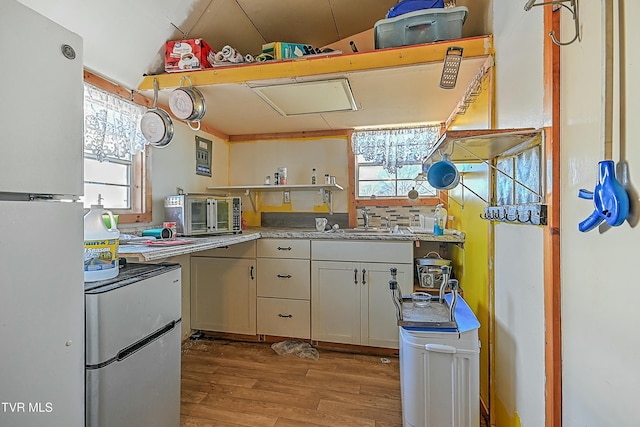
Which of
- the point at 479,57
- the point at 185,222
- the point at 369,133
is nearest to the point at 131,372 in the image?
the point at 185,222

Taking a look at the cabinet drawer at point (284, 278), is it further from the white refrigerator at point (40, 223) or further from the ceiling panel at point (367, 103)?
the white refrigerator at point (40, 223)

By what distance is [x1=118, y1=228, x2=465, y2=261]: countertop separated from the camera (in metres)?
1.45

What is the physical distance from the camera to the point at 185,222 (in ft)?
7.11

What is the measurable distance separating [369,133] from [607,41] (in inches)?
89.4

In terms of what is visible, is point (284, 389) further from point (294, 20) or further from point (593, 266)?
point (294, 20)

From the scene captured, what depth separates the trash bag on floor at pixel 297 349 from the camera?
2362 mm

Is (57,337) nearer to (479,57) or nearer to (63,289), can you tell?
(63,289)

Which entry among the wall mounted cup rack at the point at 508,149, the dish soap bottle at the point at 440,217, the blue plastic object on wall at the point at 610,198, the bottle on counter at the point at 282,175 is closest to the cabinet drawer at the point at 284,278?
the bottle on counter at the point at 282,175

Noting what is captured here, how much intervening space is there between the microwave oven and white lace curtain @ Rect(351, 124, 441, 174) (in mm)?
1373

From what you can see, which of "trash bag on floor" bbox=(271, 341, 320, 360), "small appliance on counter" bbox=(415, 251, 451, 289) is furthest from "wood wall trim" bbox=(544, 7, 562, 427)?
"trash bag on floor" bbox=(271, 341, 320, 360)

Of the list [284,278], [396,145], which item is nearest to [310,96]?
[396,145]

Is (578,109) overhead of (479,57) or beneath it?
beneath

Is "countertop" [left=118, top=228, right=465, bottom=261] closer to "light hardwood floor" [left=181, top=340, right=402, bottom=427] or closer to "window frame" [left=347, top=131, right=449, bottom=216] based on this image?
"window frame" [left=347, top=131, right=449, bottom=216]

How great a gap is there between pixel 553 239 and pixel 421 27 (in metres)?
1.38
